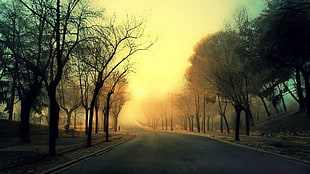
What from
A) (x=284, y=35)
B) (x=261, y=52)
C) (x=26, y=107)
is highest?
(x=284, y=35)

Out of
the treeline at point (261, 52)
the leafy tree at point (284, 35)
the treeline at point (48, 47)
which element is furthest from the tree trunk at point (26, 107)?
the leafy tree at point (284, 35)

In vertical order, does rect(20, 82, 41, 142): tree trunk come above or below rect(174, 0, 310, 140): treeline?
below

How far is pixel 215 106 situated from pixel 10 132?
38.2 meters

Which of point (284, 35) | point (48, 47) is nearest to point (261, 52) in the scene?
point (284, 35)

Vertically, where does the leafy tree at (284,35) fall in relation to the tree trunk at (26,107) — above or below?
above

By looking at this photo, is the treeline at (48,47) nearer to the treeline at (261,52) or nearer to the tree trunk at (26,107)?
the tree trunk at (26,107)

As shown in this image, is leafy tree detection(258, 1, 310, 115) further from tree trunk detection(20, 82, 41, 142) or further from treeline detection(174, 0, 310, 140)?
tree trunk detection(20, 82, 41, 142)

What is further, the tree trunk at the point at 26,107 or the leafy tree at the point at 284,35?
the leafy tree at the point at 284,35

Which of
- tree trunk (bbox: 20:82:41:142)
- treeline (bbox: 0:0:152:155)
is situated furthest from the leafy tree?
tree trunk (bbox: 20:82:41:142)

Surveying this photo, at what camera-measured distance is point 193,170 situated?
8.85 metres

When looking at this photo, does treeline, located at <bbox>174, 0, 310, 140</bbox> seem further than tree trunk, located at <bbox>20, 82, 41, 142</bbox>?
Yes

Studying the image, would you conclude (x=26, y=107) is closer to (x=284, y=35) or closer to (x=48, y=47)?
(x=48, y=47)

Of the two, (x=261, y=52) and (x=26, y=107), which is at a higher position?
(x=261, y=52)

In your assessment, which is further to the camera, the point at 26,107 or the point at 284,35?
the point at 284,35
